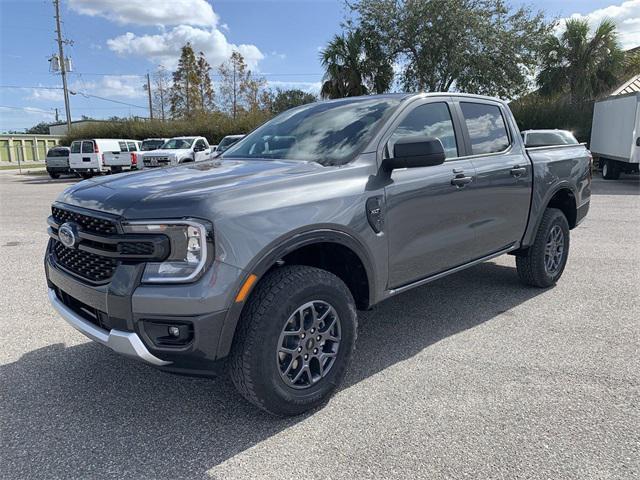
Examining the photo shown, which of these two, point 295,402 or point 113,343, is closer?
point 113,343

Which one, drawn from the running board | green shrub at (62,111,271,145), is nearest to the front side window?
the running board

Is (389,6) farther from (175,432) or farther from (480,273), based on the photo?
(175,432)

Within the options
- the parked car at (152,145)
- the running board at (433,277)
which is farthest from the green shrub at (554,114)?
the running board at (433,277)

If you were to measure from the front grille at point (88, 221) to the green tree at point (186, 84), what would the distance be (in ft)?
134

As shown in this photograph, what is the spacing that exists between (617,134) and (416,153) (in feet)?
52.3

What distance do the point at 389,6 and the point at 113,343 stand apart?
2290cm

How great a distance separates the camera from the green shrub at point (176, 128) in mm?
34750

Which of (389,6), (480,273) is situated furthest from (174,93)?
(480,273)

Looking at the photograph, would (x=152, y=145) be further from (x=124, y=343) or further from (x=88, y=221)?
(x=124, y=343)

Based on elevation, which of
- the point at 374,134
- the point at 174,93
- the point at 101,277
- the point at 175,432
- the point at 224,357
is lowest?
the point at 175,432

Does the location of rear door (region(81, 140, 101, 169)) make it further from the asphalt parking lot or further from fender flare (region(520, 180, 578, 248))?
fender flare (region(520, 180, 578, 248))

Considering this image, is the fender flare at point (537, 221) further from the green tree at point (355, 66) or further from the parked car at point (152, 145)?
the parked car at point (152, 145)

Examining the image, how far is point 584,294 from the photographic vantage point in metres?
5.04

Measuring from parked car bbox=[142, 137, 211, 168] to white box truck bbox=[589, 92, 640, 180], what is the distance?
45.6ft
